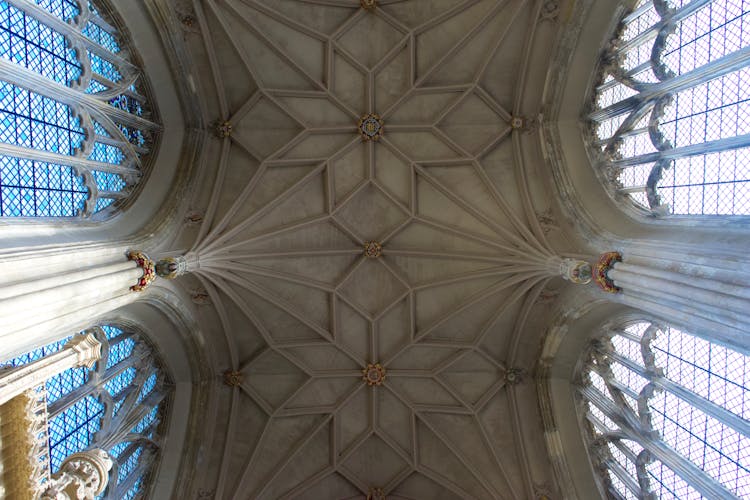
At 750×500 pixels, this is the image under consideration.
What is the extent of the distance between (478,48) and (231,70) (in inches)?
293

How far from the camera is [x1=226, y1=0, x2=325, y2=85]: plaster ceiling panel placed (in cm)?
1611

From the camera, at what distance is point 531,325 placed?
17781 mm

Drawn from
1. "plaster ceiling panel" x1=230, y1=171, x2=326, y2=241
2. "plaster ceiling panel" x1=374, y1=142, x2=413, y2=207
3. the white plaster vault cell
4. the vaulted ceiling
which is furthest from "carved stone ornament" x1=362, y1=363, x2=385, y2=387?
"plaster ceiling panel" x1=374, y1=142, x2=413, y2=207

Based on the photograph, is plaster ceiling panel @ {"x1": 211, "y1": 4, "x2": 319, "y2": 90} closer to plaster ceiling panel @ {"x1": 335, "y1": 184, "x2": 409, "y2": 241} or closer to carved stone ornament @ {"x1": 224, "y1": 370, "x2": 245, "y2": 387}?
plaster ceiling panel @ {"x1": 335, "y1": 184, "x2": 409, "y2": 241}

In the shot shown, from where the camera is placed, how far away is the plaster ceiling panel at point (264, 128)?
17.5m

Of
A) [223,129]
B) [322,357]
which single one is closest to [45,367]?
[223,129]

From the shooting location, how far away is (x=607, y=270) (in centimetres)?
1166

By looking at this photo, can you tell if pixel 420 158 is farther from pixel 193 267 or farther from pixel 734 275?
pixel 734 275

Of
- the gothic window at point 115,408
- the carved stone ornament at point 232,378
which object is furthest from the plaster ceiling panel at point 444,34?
the gothic window at point 115,408

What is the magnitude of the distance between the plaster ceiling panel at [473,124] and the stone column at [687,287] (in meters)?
6.95

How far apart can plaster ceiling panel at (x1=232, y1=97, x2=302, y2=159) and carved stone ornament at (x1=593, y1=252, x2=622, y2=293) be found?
10.3 meters

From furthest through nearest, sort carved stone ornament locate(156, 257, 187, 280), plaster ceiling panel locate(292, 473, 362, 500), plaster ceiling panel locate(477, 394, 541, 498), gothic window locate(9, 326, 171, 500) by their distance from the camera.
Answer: plaster ceiling panel locate(292, 473, 362, 500), plaster ceiling panel locate(477, 394, 541, 498), carved stone ornament locate(156, 257, 187, 280), gothic window locate(9, 326, 171, 500)

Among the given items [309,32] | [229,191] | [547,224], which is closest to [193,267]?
[229,191]

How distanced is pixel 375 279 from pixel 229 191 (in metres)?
5.65
